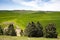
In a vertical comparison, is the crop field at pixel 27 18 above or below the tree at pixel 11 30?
above

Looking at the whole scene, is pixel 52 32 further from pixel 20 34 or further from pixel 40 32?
pixel 20 34

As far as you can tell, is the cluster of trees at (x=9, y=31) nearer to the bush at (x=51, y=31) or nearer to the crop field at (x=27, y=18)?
the crop field at (x=27, y=18)

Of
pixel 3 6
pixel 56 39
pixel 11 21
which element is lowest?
pixel 56 39

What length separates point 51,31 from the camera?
509cm

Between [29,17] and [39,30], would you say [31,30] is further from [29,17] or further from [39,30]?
[29,17]

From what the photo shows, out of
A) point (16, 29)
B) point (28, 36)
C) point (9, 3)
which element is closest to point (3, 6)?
point (9, 3)

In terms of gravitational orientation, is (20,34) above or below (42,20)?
below

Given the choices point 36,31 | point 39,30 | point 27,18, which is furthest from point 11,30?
point 39,30

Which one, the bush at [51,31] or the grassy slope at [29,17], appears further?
the grassy slope at [29,17]

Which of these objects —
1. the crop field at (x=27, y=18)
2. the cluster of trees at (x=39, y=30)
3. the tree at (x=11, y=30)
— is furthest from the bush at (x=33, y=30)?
the tree at (x=11, y=30)

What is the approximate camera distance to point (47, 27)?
5117mm

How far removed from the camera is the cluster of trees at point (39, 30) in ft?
16.5

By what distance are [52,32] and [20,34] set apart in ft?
3.58

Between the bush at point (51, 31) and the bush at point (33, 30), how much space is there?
21 cm
